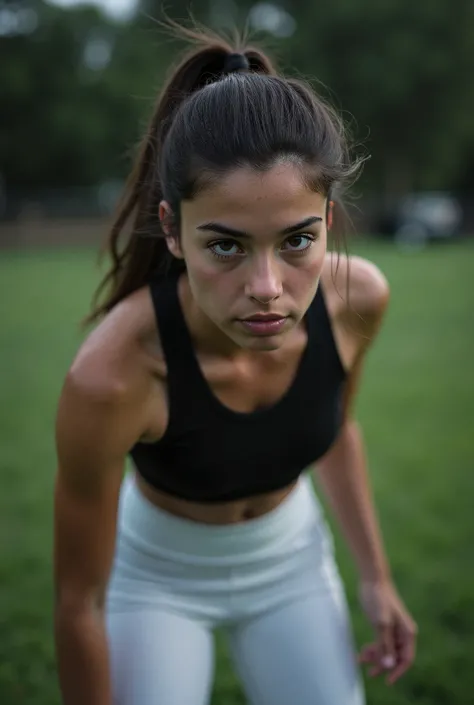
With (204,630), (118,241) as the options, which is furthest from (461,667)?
(118,241)

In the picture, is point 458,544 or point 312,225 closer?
point 312,225

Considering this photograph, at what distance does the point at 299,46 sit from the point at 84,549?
156ft

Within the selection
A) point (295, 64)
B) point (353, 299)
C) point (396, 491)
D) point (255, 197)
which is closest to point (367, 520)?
point (353, 299)

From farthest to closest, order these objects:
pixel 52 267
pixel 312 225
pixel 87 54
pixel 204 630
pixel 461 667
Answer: pixel 87 54
pixel 52 267
pixel 461 667
pixel 204 630
pixel 312 225

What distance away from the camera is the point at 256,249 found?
6.55ft

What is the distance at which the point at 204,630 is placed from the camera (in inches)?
100

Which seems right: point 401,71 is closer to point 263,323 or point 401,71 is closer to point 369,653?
point 369,653

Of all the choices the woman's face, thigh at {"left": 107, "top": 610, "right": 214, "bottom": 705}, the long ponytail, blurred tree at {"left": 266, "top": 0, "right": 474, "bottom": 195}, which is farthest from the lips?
blurred tree at {"left": 266, "top": 0, "right": 474, "bottom": 195}

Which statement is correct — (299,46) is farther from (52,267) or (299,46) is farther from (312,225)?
(312,225)

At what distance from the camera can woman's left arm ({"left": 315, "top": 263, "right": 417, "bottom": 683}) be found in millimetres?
2710

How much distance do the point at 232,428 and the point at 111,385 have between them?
1.29 feet

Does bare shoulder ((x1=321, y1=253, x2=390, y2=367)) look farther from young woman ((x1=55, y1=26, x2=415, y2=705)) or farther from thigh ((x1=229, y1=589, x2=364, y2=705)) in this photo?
thigh ((x1=229, y1=589, x2=364, y2=705))

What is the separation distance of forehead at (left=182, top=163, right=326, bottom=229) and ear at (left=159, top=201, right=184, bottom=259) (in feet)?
0.59

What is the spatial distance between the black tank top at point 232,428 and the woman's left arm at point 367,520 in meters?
0.24
